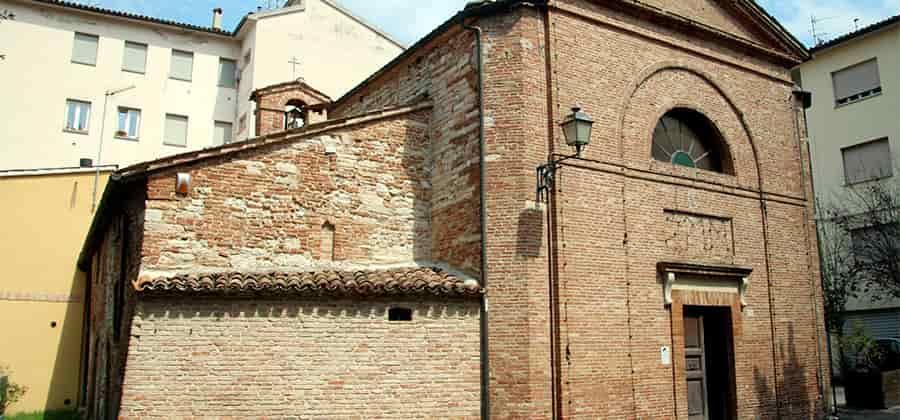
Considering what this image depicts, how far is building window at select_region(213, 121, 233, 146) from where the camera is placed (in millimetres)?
24734

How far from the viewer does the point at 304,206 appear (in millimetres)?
10297

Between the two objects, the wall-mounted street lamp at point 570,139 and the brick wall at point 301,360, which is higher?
the wall-mounted street lamp at point 570,139

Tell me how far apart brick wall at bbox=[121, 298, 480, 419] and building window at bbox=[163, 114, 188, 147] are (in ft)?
55.4

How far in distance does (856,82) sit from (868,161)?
2.61 m

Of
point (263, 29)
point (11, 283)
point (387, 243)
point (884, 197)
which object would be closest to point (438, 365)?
point (387, 243)

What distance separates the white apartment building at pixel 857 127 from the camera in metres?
20.6

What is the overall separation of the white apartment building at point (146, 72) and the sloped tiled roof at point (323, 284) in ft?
49.5

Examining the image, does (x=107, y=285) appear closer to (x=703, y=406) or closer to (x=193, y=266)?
(x=193, y=266)

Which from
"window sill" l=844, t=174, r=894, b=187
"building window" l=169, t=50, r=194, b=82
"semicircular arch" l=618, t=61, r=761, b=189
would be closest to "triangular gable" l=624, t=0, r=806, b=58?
"semicircular arch" l=618, t=61, r=761, b=189

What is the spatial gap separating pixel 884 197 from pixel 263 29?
19.2m

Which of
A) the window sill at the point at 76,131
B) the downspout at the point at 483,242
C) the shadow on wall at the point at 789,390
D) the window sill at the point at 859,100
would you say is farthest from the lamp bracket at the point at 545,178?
the window sill at the point at 76,131

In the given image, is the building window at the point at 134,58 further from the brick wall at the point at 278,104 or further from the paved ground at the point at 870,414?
the paved ground at the point at 870,414

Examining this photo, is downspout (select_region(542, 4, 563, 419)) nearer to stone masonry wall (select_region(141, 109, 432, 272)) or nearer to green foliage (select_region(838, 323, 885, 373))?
stone masonry wall (select_region(141, 109, 432, 272))

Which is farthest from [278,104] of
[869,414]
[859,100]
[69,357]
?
[859,100]
